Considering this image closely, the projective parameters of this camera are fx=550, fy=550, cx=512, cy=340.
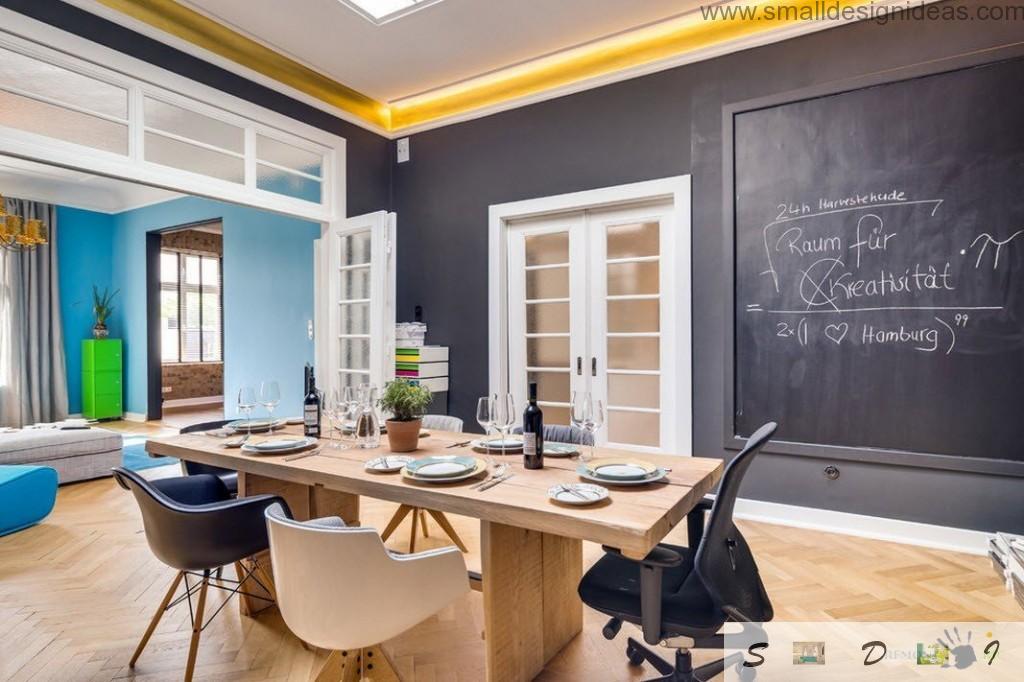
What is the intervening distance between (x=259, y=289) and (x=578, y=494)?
18.4 feet

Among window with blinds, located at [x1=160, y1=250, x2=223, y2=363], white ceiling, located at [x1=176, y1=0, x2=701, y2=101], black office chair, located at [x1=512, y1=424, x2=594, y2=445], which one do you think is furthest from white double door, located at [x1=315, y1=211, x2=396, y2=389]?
window with blinds, located at [x1=160, y1=250, x2=223, y2=363]

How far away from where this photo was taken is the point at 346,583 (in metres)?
1.36

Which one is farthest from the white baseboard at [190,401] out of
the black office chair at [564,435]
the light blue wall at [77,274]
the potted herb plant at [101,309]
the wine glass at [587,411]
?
the wine glass at [587,411]

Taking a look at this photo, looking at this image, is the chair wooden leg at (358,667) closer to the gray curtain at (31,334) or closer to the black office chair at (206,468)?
the black office chair at (206,468)

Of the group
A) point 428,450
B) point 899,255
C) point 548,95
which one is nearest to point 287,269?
point 548,95

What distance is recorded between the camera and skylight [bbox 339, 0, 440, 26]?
3334mm

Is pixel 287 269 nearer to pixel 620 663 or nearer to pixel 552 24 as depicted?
pixel 552 24

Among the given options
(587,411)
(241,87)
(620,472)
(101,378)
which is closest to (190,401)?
(101,378)

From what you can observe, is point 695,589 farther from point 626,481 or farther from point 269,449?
point 269,449

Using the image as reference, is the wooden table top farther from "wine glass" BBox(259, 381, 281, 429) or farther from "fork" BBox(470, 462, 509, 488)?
"wine glass" BBox(259, 381, 281, 429)

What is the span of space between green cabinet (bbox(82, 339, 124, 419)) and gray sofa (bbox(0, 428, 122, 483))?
136 inches

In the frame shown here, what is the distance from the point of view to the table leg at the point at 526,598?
5.78ft

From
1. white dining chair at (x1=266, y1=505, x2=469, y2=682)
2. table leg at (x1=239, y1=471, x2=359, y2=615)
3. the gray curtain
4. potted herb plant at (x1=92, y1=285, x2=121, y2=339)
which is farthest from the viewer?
potted herb plant at (x1=92, y1=285, x2=121, y2=339)

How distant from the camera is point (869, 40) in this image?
319 centimetres
